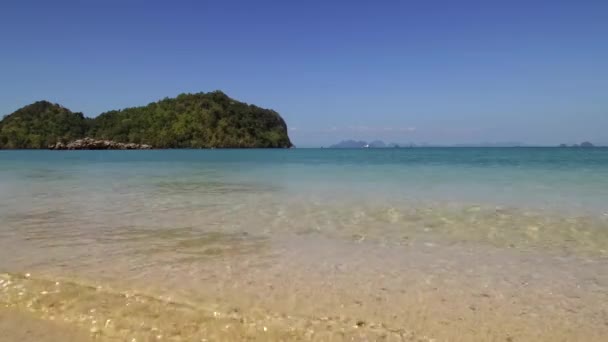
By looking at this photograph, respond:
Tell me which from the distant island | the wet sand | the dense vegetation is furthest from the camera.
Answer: the distant island

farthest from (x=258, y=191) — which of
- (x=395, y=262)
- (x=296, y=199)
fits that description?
(x=395, y=262)

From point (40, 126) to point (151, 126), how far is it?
42334 millimetres

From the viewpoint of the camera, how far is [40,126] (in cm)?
16675

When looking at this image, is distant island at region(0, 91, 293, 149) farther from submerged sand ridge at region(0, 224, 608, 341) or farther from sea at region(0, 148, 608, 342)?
submerged sand ridge at region(0, 224, 608, 341)

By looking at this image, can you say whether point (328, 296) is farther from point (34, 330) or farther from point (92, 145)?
point (92, 145)

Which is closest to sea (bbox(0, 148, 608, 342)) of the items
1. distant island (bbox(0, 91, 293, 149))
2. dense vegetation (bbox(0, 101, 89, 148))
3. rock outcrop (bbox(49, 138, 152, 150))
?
rock outcrop (bbox(49, 138, 152, 150))

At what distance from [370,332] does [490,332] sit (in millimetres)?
1131

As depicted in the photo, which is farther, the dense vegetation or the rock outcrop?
the dense vegetation

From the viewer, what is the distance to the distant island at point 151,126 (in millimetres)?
159500

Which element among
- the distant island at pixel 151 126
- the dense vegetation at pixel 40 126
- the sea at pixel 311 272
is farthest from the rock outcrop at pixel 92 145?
the sea at pixel 311 272

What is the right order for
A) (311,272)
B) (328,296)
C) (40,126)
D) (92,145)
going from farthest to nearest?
(40,126)
(92,145)
(311,272)
(328,296)

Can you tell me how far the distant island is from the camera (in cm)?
15950

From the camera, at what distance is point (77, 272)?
560 cm

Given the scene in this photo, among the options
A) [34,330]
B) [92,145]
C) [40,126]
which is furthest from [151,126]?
[34,330]
